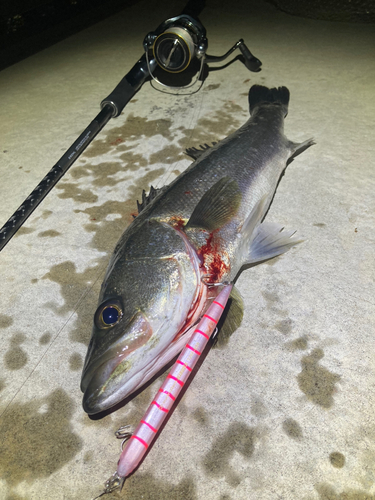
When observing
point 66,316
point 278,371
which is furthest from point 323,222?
point 66,316

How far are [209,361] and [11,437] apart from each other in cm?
93

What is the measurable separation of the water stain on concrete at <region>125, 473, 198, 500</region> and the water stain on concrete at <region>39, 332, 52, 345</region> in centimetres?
83

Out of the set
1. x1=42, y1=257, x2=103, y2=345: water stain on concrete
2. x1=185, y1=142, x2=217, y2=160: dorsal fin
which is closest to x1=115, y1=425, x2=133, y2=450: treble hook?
x1=42, y1=257, x2=103, y2=345: water stain on concrete

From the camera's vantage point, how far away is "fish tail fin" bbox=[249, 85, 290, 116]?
3287 millimetres

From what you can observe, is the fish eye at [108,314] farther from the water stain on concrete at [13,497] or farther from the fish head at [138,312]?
the water stain on concrete at [13,497]

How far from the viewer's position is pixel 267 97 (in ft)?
11.0

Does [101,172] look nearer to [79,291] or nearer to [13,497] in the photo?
[79,291]

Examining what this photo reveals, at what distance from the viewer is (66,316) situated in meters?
2.04

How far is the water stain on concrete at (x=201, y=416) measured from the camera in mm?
1572

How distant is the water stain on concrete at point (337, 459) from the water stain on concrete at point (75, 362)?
1180mm

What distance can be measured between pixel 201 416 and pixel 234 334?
0.45m

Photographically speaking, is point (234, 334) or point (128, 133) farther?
point (128, 133)

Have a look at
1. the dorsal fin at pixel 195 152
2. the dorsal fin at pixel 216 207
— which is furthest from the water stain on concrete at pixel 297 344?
the dorsal fin at pixel 195 152

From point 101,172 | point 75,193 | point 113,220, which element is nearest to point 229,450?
point 113,220
